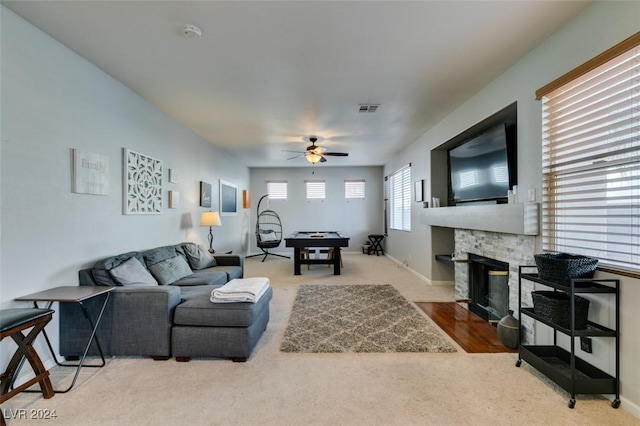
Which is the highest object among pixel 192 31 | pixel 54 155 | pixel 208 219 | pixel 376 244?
pixel 192 31

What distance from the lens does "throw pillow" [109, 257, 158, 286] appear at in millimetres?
2598

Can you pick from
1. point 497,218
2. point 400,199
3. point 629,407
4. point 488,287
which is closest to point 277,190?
point 400,199

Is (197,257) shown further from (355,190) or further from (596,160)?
(355,190)

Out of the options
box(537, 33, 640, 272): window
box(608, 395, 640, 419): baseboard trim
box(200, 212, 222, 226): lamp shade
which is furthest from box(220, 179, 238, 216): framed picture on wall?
box(608, 395, 640, 419): baseboard trim

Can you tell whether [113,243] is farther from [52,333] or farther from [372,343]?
[372,343]

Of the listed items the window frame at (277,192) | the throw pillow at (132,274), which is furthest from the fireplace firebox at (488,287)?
the window frame at (277,192)

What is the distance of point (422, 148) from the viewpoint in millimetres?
5289

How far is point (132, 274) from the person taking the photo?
8.95 ft

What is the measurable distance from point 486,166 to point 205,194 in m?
4.51

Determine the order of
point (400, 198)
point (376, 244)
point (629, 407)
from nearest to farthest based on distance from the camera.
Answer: point (629, 407) < point (400, 198) < point (376, 244)

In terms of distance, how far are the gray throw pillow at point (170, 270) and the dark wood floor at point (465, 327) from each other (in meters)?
3.05

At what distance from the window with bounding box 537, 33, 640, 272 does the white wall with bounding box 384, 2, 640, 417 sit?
0.35ft

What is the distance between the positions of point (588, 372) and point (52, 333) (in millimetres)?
4011

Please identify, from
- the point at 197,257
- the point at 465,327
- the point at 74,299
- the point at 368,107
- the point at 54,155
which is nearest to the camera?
the point at 74,299
